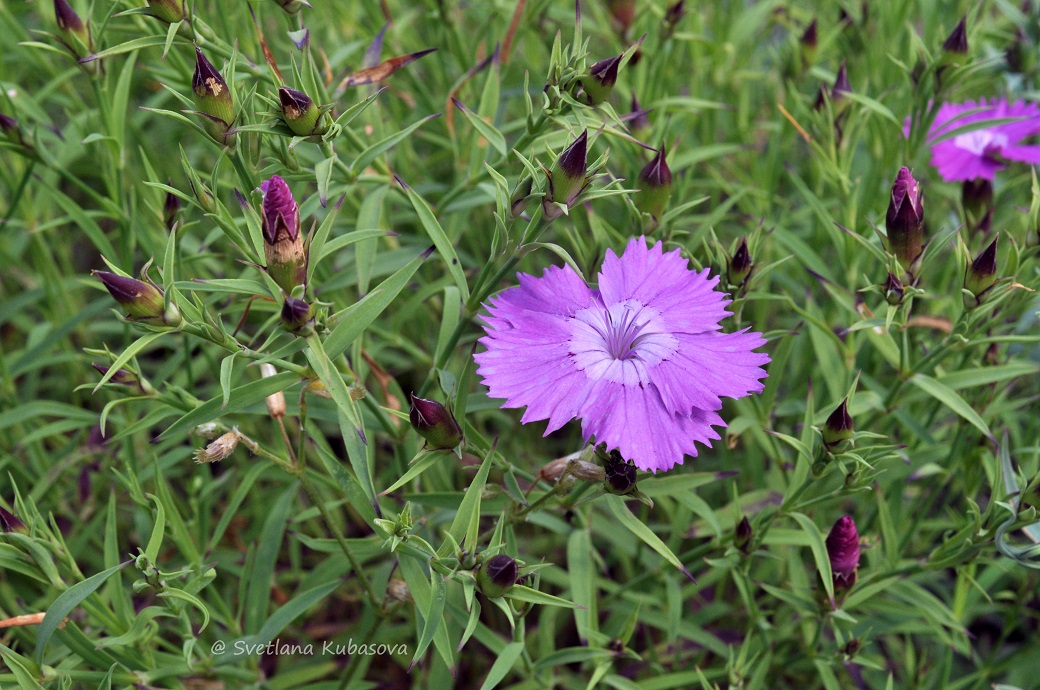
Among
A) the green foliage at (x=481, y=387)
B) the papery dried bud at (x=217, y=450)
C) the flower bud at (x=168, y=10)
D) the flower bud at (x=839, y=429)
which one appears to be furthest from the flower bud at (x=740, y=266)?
the flower bud at (x=168, y=10)

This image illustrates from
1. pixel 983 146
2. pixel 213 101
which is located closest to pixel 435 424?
pixel 213 101

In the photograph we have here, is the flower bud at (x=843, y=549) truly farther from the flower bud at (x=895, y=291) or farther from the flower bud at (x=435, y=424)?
the flower bud at (x=435, y=424)

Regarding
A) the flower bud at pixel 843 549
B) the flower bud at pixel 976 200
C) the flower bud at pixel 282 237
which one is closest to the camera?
the flower bud at pixel 282 237

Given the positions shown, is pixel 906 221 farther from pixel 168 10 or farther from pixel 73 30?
pixel 73 30

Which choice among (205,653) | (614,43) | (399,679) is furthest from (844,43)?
(205,653)

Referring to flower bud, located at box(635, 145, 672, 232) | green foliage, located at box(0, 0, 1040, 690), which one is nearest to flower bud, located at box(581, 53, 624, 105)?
green foliage, located at box(0, 0, 1040, 690)

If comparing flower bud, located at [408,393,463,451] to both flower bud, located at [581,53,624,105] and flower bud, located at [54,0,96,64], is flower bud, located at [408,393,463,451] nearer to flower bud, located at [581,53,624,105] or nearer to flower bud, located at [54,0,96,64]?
flower bud, located at [581,53,624,105]

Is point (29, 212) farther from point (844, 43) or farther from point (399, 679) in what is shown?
point (844, 43)
